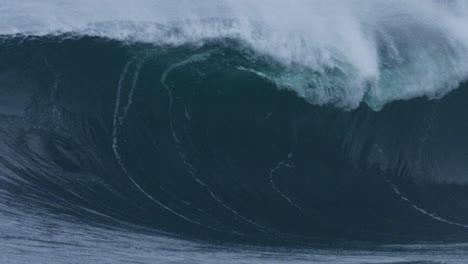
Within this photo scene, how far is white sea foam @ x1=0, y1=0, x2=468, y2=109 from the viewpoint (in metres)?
15.9

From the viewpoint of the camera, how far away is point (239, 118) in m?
15.4

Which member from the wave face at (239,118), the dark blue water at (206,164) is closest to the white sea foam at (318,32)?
the wave face at (239,118)

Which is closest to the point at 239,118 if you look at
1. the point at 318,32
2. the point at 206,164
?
the point at 206,164

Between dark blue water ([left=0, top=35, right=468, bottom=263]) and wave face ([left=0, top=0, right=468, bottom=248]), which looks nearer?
dark blue water ([left=0, top=35, right=468, bottom=263])

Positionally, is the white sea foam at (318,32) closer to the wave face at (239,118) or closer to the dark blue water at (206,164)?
the wave face at (239,118)

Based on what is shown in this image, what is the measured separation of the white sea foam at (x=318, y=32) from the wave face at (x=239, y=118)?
5cm

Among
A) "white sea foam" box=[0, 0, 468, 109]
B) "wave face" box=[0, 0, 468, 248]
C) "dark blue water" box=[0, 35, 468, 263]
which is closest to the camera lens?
"dark blue water" box=[0, 35, 468, 263]

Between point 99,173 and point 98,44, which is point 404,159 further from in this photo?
point 98,44

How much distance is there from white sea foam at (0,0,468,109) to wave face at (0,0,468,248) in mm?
46

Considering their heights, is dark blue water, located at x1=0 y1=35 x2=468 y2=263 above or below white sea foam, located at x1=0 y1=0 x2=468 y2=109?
below

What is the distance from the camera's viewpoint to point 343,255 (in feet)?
43.4

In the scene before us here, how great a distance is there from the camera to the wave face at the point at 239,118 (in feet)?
45.9

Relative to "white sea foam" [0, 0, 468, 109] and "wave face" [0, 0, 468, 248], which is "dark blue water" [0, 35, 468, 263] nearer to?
"wave face" [0, 0, 468, 248]

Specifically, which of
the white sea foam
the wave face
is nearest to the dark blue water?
the wave face
